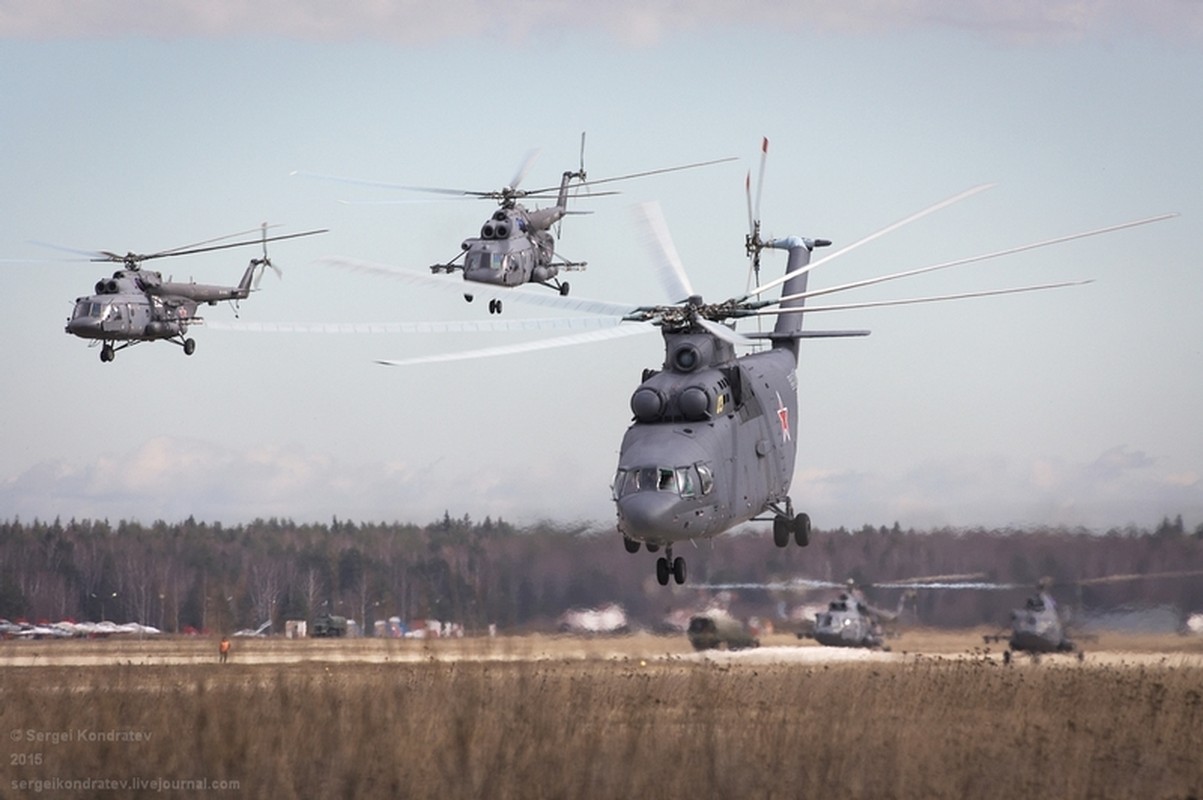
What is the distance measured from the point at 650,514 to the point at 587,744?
6.41 metres

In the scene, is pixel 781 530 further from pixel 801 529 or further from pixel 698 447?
pixel 698 447

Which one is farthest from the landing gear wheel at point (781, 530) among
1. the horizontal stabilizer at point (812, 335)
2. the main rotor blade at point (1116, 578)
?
the main rotor blade at point (1116, 578)

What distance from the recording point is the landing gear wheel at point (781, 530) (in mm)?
34562

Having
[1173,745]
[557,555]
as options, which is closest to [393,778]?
[1173,745]

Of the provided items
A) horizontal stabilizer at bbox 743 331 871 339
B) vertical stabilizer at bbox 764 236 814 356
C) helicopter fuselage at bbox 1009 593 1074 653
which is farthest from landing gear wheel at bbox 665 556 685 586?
helicopter fuselage at bbox 1009 593 1074 653

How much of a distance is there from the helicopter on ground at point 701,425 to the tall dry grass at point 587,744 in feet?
10.7

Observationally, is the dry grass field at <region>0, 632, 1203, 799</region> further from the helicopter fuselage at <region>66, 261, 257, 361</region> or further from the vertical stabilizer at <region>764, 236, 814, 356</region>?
the helicopter fuselage at <region>66, 261, 257, 361</region>

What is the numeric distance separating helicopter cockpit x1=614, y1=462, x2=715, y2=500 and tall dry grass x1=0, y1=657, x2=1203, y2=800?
11.7 feet

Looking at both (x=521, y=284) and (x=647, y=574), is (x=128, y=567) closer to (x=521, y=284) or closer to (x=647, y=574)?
(x=521, y=284)

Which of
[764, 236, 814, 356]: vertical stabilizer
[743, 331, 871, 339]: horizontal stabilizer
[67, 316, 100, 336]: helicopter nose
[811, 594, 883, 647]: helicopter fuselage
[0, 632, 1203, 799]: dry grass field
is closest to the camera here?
[0, 632, 1203, 799]: dry grass field

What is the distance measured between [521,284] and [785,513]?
16651 millimetres

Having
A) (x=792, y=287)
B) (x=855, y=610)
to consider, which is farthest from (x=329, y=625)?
(x=792, y=287)

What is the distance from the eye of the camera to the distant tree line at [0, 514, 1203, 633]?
3909cm

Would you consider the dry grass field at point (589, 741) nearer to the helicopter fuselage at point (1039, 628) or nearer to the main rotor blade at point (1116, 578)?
the helicopter fuselage at point (1039, 628)
